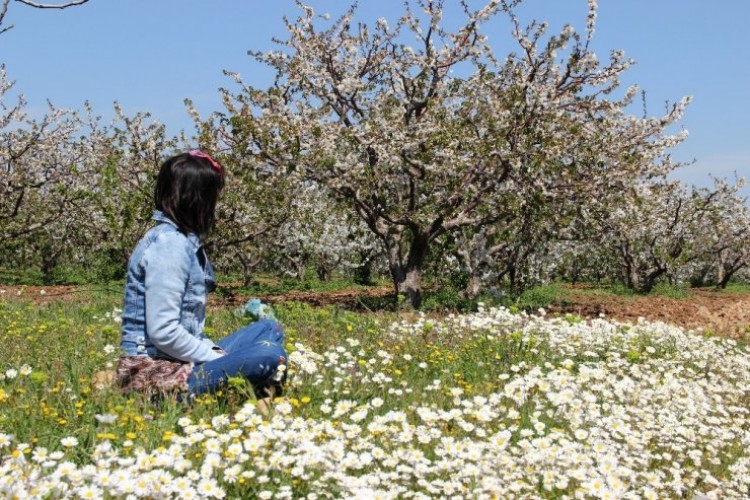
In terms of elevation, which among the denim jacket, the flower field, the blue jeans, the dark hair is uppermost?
the dark hair

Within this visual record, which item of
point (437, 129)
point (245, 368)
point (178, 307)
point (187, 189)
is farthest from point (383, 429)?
point (437, 129)

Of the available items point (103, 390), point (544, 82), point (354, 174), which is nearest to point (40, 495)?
point (103, 390)

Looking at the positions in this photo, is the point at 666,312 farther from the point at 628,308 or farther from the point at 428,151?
the point at 428,151

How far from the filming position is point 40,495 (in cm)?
272

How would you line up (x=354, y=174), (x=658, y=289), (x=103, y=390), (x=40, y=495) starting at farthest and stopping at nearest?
1. (x=658, y=289)
2. (x=354, y=174)
3. (x=103, y=390)
4. (x=40, y=495)

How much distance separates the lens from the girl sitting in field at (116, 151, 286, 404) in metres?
4.36

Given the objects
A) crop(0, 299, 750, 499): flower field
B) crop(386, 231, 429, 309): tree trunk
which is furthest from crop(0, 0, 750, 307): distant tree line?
crop(0, 299, 750, 499): flower field

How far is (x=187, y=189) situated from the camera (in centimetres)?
454

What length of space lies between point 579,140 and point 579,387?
28.4ft

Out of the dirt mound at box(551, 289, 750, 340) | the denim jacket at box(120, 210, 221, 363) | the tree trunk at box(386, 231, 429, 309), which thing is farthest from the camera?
the tree trunk at box(386, 231, 429, 309)

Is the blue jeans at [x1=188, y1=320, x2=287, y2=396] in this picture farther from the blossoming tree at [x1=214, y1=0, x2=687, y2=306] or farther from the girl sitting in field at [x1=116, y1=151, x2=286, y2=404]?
the blossoming tree at [x1=214, y1=0, x2=687, y2=306]

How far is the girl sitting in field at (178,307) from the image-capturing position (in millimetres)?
4355

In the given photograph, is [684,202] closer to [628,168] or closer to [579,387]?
[628,168]

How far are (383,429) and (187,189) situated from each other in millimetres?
1946
